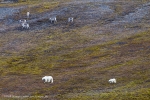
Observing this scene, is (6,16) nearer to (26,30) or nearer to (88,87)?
(26,30)

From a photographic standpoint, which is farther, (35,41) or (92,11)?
(92,11)

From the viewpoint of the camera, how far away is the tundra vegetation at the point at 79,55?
4848 cm

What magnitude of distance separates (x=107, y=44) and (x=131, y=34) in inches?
349

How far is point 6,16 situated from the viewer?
111 meters

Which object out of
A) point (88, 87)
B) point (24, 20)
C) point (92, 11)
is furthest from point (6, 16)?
point (88, 87)

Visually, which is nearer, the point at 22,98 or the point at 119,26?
the point at 22,98

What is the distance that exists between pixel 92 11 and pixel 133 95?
69.5m

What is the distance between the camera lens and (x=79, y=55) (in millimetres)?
72875

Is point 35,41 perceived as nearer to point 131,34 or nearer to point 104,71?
point 131,34

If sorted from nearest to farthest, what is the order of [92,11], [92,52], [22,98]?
[22,98] → [92,52] → [92,11]

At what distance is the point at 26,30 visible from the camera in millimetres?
96812

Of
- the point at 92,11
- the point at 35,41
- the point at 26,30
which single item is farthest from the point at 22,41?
the point at 92,11

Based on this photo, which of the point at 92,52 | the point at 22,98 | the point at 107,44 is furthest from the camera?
the point at 107,44

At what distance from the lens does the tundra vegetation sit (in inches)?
1909
